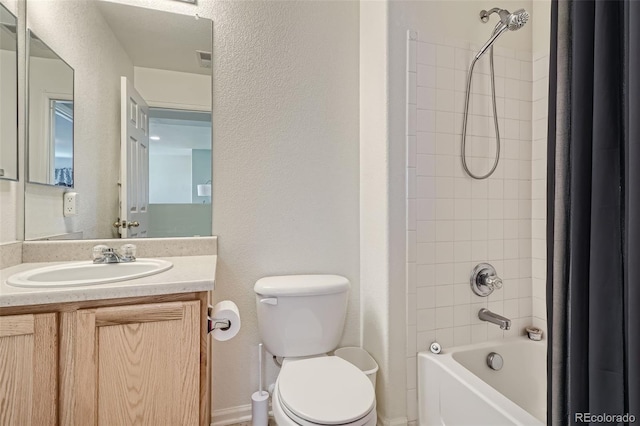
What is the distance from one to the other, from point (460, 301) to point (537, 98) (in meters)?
1.20

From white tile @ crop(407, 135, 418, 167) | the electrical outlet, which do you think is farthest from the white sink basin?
white tile @ crop(407, 135, 418, 167)

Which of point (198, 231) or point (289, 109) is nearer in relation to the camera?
point (198, 231)

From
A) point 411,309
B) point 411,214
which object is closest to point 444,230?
point 411,214

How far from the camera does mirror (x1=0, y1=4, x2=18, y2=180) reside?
1.30 meters

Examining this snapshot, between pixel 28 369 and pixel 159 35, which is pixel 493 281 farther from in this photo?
pixel 159 35

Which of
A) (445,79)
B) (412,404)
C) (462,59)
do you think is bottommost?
(412,404)

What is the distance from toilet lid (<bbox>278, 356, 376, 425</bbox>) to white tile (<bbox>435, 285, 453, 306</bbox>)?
1.88 ft

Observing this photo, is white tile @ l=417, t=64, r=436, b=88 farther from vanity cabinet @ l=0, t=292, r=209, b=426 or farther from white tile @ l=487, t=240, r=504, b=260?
vanity cabinet @ l=0, t=292, r=209, b=426

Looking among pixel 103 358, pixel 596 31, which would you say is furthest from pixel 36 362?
pixel 596 31

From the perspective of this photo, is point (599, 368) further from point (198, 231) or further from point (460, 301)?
point (198, 231)

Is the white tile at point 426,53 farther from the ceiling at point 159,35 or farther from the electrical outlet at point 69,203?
the electrical outlet at point 69,203

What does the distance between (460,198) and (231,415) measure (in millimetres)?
1621

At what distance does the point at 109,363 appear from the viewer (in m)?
1.01

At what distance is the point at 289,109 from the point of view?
1762 mm
